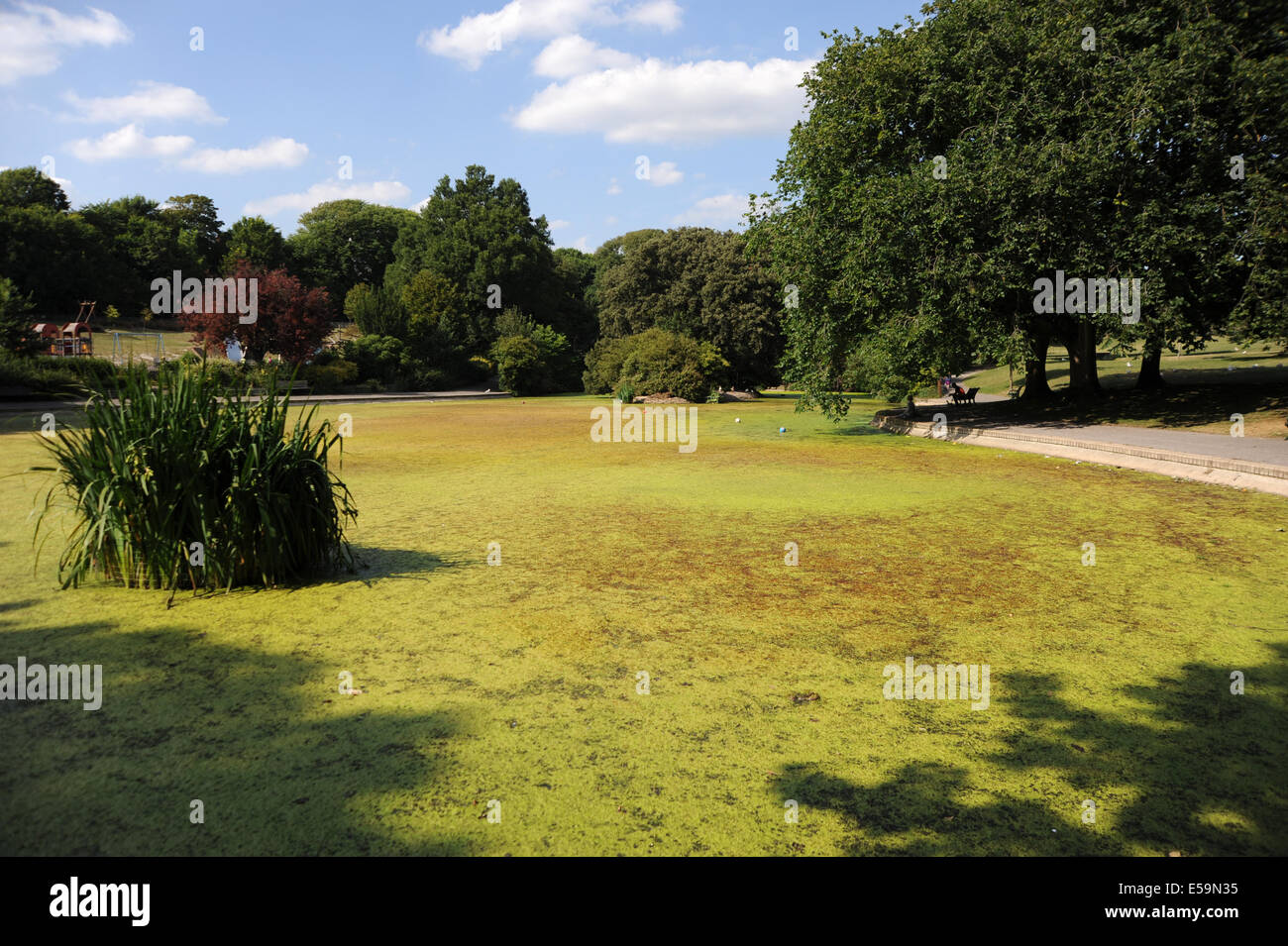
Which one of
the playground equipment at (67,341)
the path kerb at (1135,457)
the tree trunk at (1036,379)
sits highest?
the playground equipment at (67,341)

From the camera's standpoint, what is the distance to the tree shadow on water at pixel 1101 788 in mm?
2631

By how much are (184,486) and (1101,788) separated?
5.56m

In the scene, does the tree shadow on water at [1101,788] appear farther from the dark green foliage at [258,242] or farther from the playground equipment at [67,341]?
the dark green foliage at [258,242]

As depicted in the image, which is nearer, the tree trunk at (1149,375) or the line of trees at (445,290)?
the tree trunk at (1149,375)

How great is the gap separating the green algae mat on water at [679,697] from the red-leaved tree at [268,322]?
30823 millimetres

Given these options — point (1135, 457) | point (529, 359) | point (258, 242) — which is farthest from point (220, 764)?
point (258, 242)

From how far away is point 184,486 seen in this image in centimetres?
528

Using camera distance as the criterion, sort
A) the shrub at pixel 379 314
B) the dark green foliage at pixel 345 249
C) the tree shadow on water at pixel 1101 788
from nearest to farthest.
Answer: the tree shadow on water at pixel 1101 788
the shrub at pixel 379 314
the dark green foliage at pixel 345 249

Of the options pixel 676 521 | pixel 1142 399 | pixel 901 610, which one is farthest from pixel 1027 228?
pixel 901 610

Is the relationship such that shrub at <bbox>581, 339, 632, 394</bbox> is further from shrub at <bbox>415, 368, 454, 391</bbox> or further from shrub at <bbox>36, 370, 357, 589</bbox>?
shrub at <bbox>36, 370, 357, 589</bbox>

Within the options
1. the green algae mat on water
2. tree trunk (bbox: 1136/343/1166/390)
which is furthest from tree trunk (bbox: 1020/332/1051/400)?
the green algae mat on water

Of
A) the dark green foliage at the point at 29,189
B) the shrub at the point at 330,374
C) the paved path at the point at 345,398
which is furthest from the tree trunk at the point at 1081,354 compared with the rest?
the dark green foliage at the point at 29,189

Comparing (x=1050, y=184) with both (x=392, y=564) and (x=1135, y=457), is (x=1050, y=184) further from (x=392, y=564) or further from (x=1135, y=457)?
(x=392, y=564)

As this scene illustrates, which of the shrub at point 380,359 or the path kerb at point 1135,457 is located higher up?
the shrub at point 380,359
